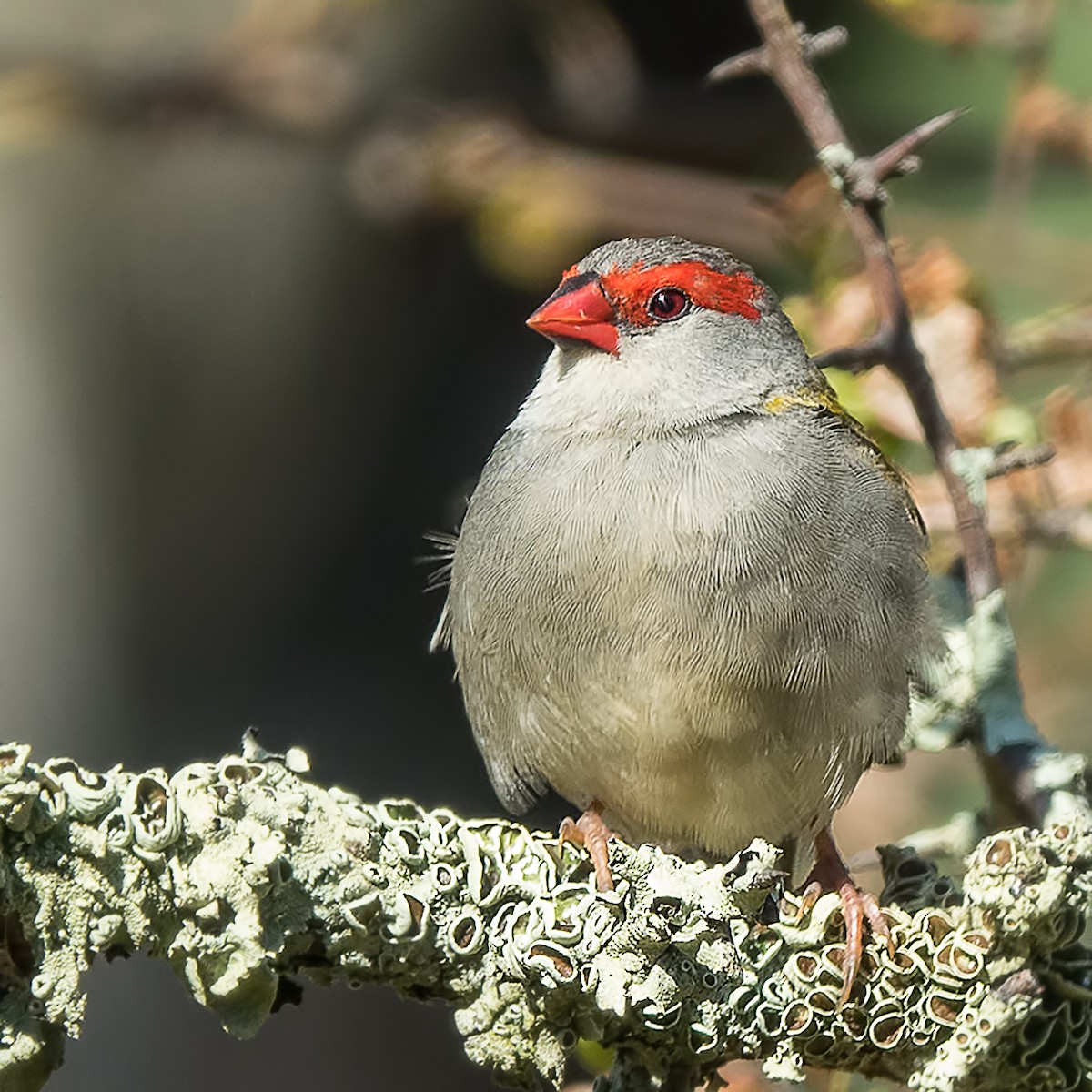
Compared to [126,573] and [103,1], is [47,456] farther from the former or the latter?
[103,1]

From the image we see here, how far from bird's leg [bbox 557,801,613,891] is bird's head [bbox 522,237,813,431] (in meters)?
0.88

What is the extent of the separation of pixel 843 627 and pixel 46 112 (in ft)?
11.6

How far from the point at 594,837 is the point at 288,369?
137 inches

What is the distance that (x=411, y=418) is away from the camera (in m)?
6.43

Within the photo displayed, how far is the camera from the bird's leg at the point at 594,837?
270cm

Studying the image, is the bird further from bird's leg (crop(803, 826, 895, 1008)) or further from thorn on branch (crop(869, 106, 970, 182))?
thorn on branch (crop(869, 106, 970, 182))

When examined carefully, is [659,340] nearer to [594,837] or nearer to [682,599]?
[682,599]

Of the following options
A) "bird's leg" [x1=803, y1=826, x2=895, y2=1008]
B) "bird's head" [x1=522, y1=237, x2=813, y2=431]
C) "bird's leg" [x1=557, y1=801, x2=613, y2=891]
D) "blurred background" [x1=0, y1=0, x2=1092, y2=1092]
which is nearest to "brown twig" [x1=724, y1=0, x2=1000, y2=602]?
"bird's head" [x1=522, y1=237, x2=813, y2=431]

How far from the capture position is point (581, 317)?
3.93 meters

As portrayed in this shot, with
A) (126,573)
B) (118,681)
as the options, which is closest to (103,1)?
(126,573)

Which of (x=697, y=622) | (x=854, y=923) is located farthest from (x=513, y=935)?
(x=697, y=622)

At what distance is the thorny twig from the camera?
316cm

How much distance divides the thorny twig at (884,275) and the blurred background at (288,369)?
2.41 metres

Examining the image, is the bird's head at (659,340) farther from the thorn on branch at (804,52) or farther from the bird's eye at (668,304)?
the thorn on branch at (804,52)
